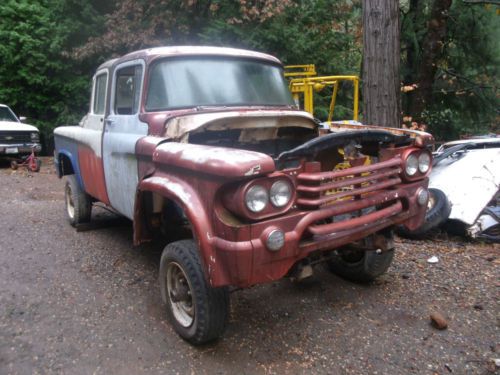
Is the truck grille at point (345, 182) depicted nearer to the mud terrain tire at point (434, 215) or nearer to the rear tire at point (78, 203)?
the mud terrain tire at point (434, 215)

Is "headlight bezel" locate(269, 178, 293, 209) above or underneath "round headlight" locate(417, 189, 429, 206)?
above

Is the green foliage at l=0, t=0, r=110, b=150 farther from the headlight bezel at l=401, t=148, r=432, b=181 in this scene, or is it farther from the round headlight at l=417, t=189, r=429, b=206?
the round headlight at l=417, t=189, r=429, b=206

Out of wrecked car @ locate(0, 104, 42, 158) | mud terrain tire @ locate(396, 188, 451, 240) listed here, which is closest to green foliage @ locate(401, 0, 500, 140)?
mud terrain tire @ locate(396, 188, 451, 240)

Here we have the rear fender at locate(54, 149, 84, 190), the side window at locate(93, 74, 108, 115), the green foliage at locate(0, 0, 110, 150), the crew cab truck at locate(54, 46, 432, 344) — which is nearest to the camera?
the crew cab truck at locate(54, 46, 432, 344)

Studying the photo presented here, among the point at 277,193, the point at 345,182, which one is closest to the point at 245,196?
the point at 277,193

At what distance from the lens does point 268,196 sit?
2.65 metres

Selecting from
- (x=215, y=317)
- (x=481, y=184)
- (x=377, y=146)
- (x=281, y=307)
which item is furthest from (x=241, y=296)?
(x=481, y=184)

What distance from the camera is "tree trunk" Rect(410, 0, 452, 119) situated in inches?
400

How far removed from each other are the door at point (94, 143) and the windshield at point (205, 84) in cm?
106

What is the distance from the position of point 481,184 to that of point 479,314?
99.3 inches

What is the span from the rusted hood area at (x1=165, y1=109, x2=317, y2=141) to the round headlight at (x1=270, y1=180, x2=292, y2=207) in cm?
111

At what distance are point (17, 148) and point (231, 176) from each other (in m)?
11.8

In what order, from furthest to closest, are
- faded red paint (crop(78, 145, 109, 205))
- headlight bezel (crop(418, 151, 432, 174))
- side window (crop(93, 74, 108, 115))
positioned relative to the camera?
1. side window (crop(93, 74, 108, 115))
2. faded red paint (crop(78, 145, 109, 205))
3. headlight bezel (crop(418, 151, 432, 174))

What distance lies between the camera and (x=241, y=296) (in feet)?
12.9
